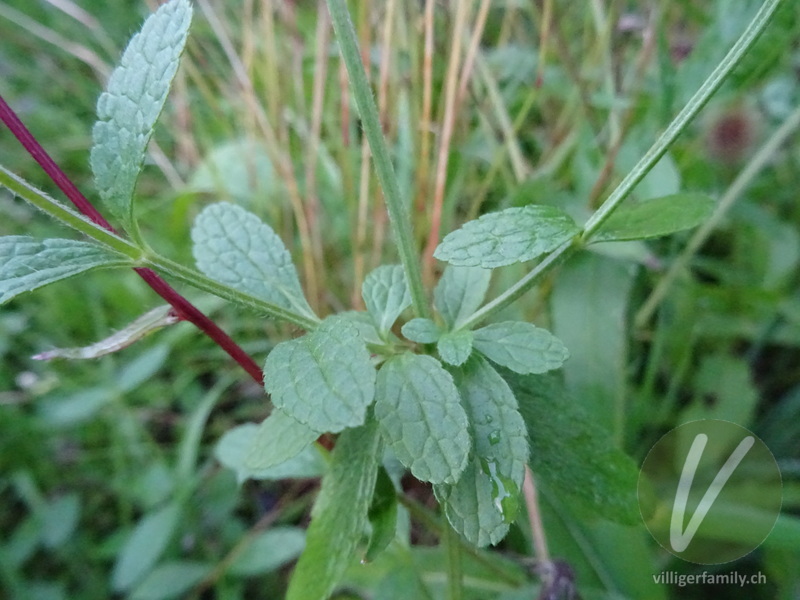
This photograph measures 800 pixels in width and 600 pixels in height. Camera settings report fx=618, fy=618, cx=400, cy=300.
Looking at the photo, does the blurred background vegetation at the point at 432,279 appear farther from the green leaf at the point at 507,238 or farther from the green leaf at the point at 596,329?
the green leaf at the point at 507,238

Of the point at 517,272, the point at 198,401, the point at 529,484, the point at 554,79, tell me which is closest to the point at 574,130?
Answer: the point at 554,79

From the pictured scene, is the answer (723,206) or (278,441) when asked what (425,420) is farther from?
(723,206)

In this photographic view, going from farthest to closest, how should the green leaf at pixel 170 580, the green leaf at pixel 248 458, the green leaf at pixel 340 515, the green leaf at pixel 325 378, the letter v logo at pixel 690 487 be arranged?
the green leaf at pixel 170 580 < the letter v logo at pixel 690 487 < the green leaf at pixel 248 458 < the green leaf at pixel 340 515 < the green leaf at pixel 325 378

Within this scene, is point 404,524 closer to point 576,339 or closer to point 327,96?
point 576,339

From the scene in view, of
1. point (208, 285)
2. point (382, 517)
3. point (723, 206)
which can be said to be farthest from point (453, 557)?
point (723, 206)

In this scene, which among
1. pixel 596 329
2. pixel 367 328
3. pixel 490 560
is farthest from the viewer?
pixel 596 329

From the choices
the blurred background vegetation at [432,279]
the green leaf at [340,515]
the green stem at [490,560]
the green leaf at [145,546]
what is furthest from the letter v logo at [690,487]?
the green leaf at [145,546]
